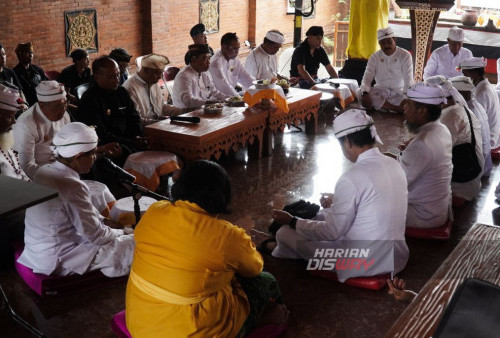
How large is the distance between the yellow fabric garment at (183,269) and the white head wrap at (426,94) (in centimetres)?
230

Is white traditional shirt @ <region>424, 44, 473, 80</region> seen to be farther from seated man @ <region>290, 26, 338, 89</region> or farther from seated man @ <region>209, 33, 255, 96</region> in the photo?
seated man @ <region>209, 33, 255, 96</region>

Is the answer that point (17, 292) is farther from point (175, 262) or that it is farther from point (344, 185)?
point (344, 185)

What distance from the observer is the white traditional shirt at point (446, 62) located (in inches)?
338

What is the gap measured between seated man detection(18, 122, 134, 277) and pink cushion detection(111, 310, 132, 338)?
50 centimetres

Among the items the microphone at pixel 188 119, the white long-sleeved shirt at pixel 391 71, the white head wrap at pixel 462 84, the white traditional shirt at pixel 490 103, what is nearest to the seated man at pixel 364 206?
the microphone at pixel 188 119

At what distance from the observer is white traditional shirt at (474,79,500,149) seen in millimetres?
6266

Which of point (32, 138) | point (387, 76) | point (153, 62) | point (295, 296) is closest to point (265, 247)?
point (295, 296)

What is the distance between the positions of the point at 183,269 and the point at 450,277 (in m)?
1.23

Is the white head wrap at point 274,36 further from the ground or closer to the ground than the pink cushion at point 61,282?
further from the ground

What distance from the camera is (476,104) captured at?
18.8 feet

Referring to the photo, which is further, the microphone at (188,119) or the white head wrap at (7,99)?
the microphone at (188,119)

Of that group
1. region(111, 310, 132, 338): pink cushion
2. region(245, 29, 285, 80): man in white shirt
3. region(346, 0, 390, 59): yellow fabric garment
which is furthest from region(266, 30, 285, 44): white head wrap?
region(111, 310, 132, 338): pink cushion

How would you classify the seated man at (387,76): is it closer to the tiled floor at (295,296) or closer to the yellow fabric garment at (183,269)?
the tiled floor at (295,296)

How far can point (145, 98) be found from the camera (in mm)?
6258
